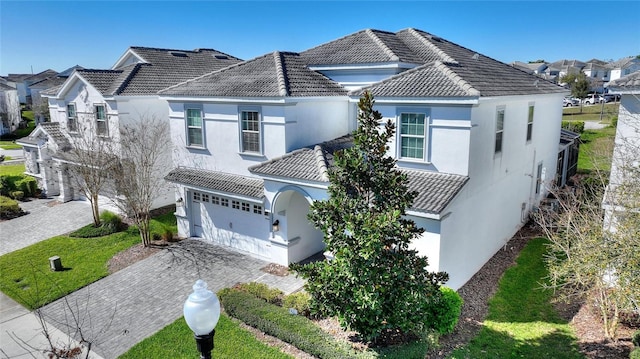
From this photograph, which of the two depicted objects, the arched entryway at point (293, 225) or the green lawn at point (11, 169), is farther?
the green lawn at point (11, 169)

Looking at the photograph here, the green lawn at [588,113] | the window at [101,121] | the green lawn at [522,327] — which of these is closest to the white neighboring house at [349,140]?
the green lawn at [522,327]

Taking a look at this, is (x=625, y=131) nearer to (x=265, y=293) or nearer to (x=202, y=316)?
(x=265, y=293)

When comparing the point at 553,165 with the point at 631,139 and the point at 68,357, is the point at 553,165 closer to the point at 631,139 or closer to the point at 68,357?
the point at 631,139

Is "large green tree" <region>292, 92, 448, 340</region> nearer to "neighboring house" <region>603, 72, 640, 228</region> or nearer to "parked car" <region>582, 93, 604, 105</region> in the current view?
"neighboring house" <region>603, 72, 640, 228</region>

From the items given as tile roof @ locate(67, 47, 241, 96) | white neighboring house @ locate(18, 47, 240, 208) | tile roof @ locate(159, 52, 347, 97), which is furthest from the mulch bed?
tile roof @ locate(67, 47, 241, 96)

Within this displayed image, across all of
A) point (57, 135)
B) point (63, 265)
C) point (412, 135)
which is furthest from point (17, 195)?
point (412, 135)

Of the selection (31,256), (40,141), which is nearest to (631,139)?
(31,256)

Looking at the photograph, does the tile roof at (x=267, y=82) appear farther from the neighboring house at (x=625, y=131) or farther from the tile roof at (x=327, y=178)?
the neighboring house at (x=625, y=131)
